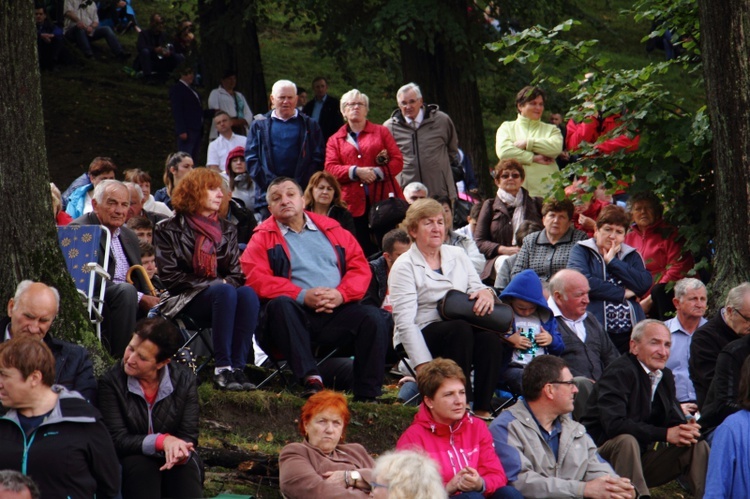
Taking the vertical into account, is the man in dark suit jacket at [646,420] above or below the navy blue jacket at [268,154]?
below

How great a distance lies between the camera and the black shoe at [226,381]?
9.16m

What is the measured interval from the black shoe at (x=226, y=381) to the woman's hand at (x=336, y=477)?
6.12ft

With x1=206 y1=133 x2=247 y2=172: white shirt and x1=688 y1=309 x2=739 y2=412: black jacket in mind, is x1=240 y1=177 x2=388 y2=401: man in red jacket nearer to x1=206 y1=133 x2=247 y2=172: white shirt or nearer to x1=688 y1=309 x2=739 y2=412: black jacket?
x1=688 y1=309 x2=739 y2=412: black jacket

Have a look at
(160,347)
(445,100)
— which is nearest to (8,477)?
(160,347)

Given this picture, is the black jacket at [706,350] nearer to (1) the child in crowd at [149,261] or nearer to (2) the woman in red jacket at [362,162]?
(2) the woman in red jacket at [362,162]

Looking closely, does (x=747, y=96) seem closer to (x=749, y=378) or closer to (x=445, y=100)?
(x=749, y=378)

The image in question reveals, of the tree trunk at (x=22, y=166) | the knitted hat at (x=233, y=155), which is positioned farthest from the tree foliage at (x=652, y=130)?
the tree trunk at (x=22, y=166)

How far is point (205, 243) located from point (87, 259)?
84cm

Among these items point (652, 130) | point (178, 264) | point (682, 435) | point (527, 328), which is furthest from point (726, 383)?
point (178, 264)

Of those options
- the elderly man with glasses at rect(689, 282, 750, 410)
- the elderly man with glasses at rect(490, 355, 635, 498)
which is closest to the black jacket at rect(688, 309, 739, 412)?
the elderly man with glasses at rect(689, 282, 750, 410)

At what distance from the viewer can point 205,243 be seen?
9438mm

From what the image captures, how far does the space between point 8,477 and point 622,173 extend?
24.7ft

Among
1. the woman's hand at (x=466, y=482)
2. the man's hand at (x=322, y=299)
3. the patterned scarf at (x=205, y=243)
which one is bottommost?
the woman's hand at (x=466, y=482)

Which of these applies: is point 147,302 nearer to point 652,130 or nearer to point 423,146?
point 423,146
